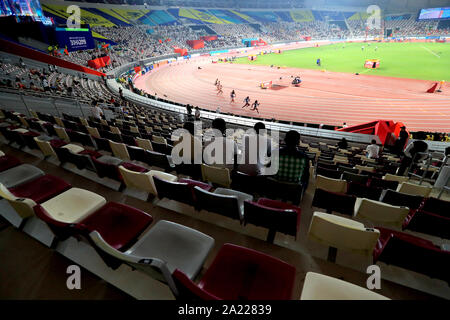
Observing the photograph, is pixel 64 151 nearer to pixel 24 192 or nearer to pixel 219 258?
pixel 24 192

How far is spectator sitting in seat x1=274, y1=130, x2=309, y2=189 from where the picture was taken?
3.91 metres

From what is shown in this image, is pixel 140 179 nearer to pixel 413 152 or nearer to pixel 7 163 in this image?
pixel 7 163

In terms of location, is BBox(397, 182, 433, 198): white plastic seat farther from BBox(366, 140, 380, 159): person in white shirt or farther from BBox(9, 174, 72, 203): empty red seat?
BBox(9, 174, 72, 203): empty red seat

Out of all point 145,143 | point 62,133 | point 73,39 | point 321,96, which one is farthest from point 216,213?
point 73,39

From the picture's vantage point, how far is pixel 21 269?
2930 mm

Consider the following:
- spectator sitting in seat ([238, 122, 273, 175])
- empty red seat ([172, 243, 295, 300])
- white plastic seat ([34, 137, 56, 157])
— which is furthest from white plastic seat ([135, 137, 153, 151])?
empty red seat ([172, 243, 295, 300])

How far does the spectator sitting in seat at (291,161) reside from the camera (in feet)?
12.8

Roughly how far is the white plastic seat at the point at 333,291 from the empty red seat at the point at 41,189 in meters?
4.03

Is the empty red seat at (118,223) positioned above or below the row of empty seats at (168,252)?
below

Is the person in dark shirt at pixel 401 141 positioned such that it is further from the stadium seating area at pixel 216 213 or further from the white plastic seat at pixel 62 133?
the white plastic seat at pixel 62 133

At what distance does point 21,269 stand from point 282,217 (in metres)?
3.51

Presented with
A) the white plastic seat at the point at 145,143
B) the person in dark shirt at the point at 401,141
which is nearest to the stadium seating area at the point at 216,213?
the white plastic seat at the point at 145,143
